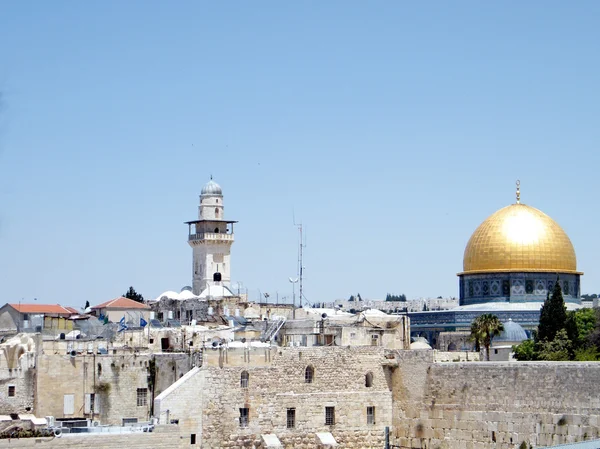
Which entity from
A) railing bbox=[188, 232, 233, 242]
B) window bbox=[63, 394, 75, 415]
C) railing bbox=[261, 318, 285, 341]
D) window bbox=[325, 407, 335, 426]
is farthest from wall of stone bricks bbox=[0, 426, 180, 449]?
railing bbox=[188, 232, 233, 242]

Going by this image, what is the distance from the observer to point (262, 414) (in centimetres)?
3409

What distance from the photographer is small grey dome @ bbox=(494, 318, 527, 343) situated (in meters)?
52.0

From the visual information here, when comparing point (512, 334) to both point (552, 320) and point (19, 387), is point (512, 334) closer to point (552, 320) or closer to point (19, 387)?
point (552, 320)

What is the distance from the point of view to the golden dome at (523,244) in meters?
59.0

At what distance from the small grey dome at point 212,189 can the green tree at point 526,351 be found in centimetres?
1907

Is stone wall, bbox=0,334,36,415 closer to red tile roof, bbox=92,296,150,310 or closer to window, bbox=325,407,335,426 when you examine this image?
window, bbox=325,407,335,426

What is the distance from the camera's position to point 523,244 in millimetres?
59031

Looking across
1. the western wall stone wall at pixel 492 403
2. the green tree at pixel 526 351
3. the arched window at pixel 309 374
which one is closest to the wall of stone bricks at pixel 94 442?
the arched window at pixel 309 374

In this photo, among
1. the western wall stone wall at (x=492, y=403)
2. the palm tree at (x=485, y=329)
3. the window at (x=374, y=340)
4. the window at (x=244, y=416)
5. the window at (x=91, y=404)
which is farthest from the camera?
the palm tree at (x=485, y=329)

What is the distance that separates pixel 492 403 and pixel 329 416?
484cm

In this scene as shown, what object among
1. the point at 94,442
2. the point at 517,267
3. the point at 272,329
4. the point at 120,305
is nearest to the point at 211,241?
the point at 120,305

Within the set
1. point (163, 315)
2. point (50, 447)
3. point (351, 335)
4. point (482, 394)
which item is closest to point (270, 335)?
point (351, 335)

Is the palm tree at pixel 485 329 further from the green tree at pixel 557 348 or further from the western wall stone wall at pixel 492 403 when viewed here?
the western wall stone wall at pixel 492 403

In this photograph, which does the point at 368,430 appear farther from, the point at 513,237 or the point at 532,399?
the point at 513,237
